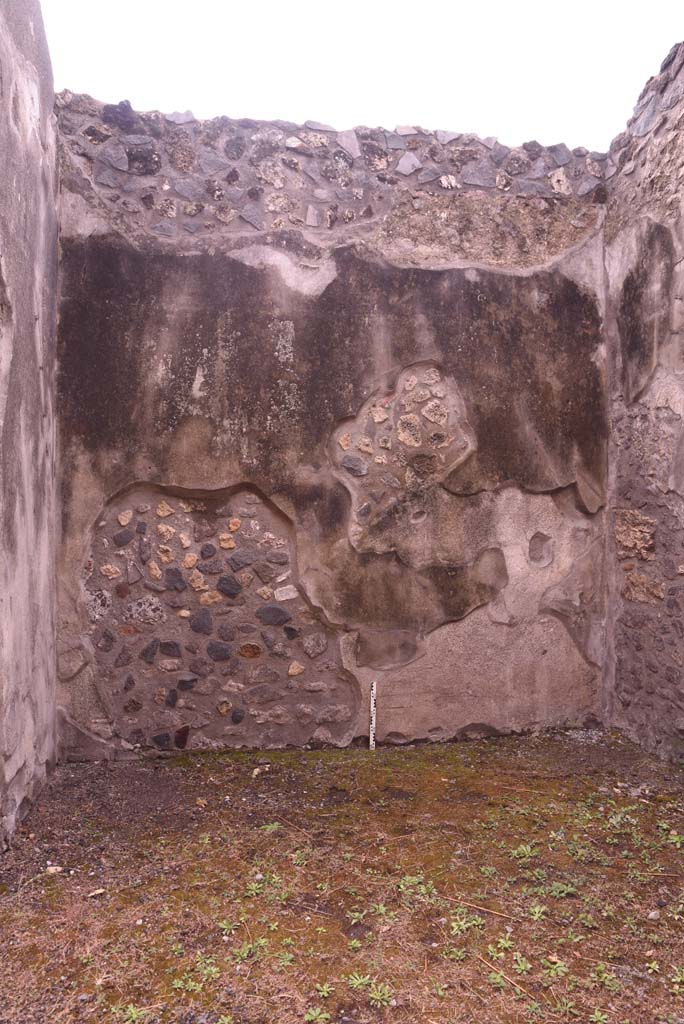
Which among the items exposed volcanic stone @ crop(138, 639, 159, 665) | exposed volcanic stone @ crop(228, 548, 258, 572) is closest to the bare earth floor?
exposed volcanic stone @ crop(138, 639, 159, 665)

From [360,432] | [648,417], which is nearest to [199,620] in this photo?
[360,432]

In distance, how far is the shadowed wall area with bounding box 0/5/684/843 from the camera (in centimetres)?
311

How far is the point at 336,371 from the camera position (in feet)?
10.7

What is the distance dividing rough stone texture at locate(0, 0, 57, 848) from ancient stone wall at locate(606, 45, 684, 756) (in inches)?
90.8

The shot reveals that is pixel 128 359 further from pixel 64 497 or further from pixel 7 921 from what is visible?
pixel 7 921

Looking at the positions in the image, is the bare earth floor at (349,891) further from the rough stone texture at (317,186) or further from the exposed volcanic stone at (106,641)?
the rough stone texture at (317,186)

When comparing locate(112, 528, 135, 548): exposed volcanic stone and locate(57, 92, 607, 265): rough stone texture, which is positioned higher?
locate(57, 92, 607, 265): rough stone texture

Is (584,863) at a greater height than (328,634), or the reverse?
(328,634)

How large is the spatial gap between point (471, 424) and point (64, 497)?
1.67 metres

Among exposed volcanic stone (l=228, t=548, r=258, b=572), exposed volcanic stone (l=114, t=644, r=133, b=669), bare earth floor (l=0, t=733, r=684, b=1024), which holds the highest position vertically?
exposed volcanic stone (l=228, t=548, r=258, b=572)

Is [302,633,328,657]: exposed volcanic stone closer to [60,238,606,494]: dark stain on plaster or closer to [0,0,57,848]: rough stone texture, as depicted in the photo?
[60,238,606,494]: dark stain on plaster

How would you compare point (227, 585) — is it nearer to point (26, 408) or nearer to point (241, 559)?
point (241, 559)

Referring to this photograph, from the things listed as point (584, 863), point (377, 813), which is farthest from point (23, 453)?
point (584, 863)

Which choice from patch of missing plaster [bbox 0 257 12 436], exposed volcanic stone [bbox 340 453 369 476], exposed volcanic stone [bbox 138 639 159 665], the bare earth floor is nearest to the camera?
the bare earth floor
